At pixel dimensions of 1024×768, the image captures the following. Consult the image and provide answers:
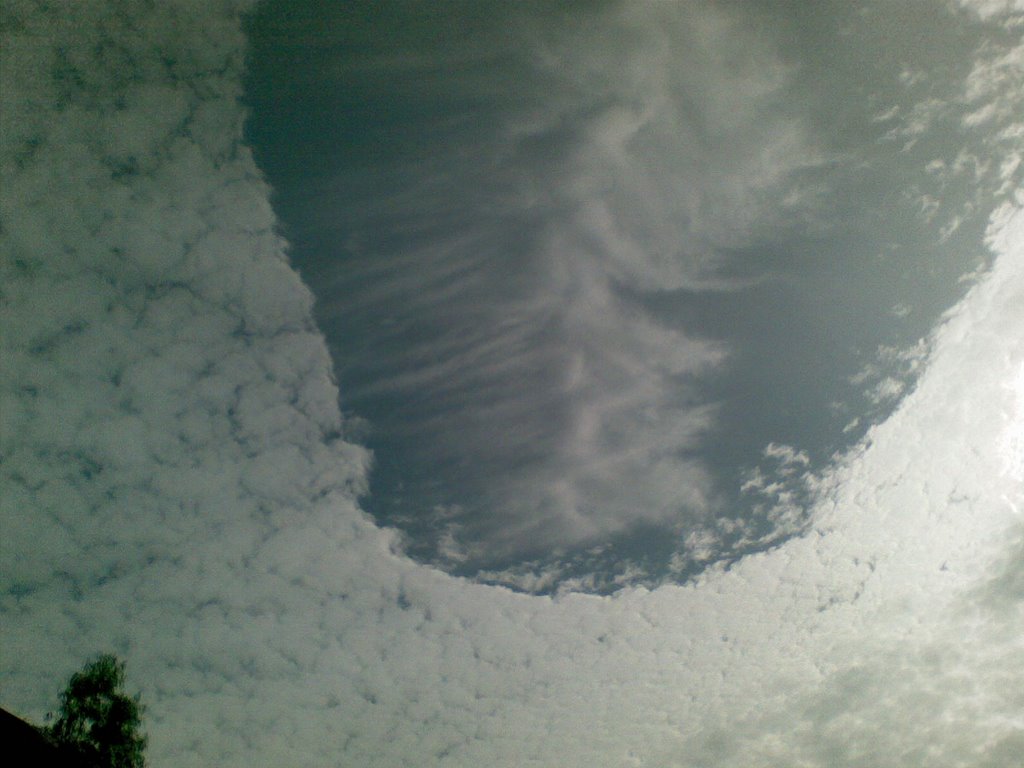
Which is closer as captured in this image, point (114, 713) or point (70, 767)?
point (70, 767)

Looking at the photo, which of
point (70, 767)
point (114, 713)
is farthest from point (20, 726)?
point (114, 713)

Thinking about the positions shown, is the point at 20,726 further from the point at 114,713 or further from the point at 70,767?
the point at 114,713

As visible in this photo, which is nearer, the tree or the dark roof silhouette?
the dark roof silhouette

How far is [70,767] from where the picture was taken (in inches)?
396

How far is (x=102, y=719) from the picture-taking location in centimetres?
1911

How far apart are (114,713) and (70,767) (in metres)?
12.7

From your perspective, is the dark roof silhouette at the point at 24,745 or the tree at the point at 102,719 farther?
the tree at the point at 102,719

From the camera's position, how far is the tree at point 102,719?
1875 centimetres

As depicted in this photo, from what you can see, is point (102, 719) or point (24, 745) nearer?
point (24, 745)

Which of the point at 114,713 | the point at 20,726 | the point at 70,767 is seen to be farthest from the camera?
the point at 114,713

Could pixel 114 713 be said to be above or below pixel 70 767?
above

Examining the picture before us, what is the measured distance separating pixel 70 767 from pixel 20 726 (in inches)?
67.8

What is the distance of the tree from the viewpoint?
18750mm

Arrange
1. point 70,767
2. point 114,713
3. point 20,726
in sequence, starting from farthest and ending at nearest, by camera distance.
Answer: point 114,713 → point 70,767 → point 20,726
